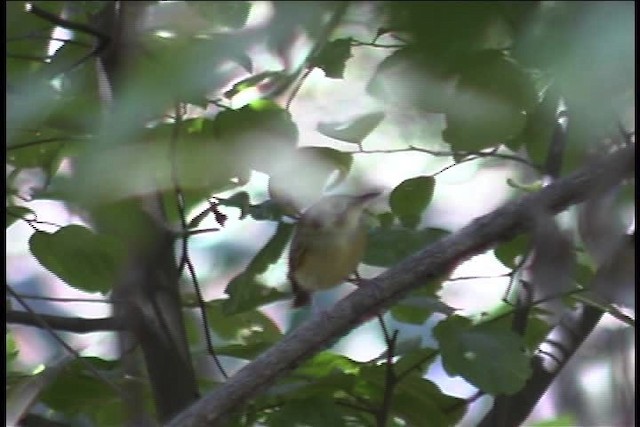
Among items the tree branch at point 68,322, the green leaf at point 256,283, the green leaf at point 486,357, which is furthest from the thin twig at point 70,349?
the green leaf at point 486,357

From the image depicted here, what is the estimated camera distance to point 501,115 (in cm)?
29

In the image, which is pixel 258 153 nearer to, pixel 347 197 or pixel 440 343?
pixel 347 197

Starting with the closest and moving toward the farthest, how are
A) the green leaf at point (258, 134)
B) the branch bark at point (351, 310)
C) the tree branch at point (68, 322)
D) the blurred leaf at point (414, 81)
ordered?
the blurred leaf at point (414, 81) < the green leaf at point (258, 134) < the branch bark at point (351, 310) < the tree branch at point (68, 322)

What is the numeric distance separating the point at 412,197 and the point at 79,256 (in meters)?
0.24

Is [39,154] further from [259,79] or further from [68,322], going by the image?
[259,79]

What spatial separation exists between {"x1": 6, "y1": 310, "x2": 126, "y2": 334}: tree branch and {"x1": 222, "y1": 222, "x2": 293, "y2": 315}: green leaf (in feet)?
0.29

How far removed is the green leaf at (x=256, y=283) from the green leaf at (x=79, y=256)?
3.5 inches

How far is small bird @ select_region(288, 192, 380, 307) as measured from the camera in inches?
22.2

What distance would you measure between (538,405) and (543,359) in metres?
0.04

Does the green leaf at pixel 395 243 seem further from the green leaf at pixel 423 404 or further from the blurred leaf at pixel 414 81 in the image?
the blurred leaf at pixel 414 81

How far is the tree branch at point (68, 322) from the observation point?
0.63 m

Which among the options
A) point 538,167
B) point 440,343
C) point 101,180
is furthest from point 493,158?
point 101,180

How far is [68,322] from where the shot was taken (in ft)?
2.29

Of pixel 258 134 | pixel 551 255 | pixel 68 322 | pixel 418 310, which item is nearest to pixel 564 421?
pixel 551 255
